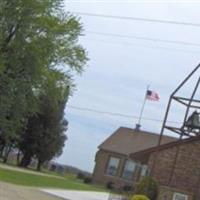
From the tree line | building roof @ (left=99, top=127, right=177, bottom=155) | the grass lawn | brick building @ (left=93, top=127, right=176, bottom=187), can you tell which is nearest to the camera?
the grass lawn

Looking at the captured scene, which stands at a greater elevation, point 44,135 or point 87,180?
point 44,135

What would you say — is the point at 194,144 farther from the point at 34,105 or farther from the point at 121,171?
the point at 121,171

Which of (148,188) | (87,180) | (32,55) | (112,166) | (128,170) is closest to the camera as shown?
(148,188)

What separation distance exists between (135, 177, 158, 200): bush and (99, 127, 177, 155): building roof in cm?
4005

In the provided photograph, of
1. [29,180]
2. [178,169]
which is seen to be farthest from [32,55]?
[178,169]

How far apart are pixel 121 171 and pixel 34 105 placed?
21745 mm

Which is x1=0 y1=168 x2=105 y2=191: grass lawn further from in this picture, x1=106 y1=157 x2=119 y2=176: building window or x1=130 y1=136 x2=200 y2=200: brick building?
x1=106 y1=157 x2=119 y2=176: building window

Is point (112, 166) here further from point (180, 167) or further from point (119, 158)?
point (180, 167)

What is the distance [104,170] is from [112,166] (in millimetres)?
1054

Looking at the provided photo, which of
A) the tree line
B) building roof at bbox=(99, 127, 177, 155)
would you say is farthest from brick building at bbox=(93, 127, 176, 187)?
the tree line

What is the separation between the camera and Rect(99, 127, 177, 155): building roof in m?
72.0

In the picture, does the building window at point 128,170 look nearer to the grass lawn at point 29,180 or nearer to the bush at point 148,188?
the grass lawn at point 29,180

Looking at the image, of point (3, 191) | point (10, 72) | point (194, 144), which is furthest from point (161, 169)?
point (10, 72)

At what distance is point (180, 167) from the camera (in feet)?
105
